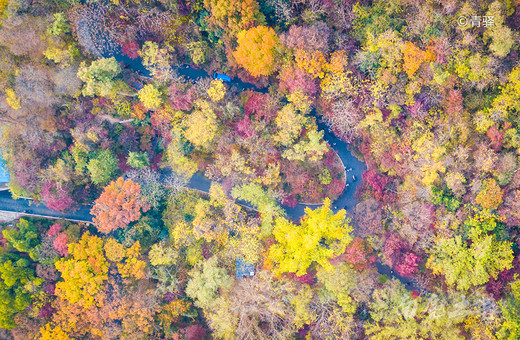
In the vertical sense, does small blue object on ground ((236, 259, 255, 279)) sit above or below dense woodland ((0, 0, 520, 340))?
below

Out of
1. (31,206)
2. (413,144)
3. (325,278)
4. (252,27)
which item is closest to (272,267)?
(325,278)

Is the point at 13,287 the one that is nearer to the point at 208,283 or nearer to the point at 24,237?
the point at 24,237

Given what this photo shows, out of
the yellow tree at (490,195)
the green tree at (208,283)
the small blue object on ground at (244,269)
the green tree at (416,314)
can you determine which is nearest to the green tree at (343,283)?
the green tree at (416,314)

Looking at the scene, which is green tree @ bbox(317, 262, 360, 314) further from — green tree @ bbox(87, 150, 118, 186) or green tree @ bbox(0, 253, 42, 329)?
green tree @ bbox(0, 253, 42, 329)

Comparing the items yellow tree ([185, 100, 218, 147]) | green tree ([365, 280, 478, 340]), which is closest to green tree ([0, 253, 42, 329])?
yellow tree ([185, 100, 218, 147])

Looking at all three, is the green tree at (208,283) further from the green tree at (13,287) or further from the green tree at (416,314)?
the green tree at (13,287)

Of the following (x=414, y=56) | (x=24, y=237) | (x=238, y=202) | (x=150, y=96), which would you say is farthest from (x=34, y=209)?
(x=414, y=56)

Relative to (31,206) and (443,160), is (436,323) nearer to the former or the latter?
(443,160)
